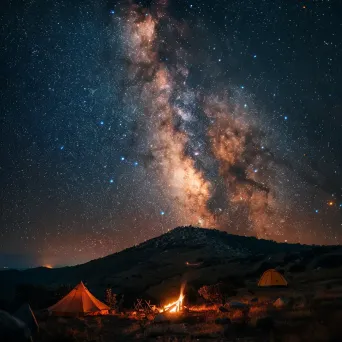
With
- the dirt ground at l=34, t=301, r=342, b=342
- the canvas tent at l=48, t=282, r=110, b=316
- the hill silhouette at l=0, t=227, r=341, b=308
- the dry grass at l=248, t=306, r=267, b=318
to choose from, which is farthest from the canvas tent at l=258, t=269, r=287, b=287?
the dirt ground at l=34, t=301, r=342, b=342

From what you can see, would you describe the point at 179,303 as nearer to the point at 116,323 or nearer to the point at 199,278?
the point at 116,323

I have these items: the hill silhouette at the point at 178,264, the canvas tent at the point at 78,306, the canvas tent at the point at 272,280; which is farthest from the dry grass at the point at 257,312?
the hill silhouette at the point at 178,264

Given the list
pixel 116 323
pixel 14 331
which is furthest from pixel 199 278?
pixel 14 331

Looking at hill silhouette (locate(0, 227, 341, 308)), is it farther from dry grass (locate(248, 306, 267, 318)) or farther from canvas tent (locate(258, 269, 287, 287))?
dry grass (locate(248, 306, 267, 318))

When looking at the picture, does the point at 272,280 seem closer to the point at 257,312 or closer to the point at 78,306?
the point at 257,312

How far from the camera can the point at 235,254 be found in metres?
84.1

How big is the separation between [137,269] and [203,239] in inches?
1112

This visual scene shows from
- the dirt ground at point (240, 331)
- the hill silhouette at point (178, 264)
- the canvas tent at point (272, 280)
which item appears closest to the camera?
the dirt ground at point (240, 331)

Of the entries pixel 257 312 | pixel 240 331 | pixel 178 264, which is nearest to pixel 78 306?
pixel 257 312

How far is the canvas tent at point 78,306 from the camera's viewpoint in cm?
2639

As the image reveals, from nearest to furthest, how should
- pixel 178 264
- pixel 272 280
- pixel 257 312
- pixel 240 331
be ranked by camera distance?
1. pixel 240 331
2. pixel 257 312
3. pixel 272 280
4. pixel 178 264

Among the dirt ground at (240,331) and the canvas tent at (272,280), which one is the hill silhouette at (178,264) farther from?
the dirt ground at (240,331)

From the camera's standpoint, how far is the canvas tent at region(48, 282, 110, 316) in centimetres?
2639

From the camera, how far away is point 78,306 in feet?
88.0
